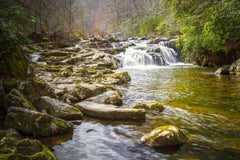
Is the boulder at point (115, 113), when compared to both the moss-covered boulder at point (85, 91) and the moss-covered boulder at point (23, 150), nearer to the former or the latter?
the moss-covered boulder at point (85, 91)

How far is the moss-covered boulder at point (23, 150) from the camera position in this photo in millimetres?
4074

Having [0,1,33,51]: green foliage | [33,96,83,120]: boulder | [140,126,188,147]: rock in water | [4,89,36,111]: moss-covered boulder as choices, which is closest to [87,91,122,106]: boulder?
[33,96,83,120]: boulder

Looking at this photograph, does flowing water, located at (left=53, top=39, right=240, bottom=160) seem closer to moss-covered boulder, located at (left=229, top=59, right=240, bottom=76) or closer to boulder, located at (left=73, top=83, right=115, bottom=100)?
boulder, located at (left=73, top=83, right=115, bottom=100)

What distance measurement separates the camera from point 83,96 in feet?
33.8

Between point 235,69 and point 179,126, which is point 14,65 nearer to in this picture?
point 179,126

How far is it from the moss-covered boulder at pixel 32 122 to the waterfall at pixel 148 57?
19761 millimetres

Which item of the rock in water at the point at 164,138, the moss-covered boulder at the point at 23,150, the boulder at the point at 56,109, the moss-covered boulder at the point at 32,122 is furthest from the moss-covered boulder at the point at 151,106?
the moss-covered boulder at the point at 23,150

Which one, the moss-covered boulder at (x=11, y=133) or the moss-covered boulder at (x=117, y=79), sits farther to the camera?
the moss-covered boulder at (x=117, y=79)

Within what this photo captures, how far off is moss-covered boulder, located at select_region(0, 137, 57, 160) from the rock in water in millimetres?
2200

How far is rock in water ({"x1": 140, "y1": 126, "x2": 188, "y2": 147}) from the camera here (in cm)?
568

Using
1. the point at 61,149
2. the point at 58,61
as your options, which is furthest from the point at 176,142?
the point at 58,61

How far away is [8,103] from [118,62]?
64.2 feet

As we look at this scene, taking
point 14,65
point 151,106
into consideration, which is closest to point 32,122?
point 14,65

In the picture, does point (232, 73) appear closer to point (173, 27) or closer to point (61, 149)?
point (61, 149)
